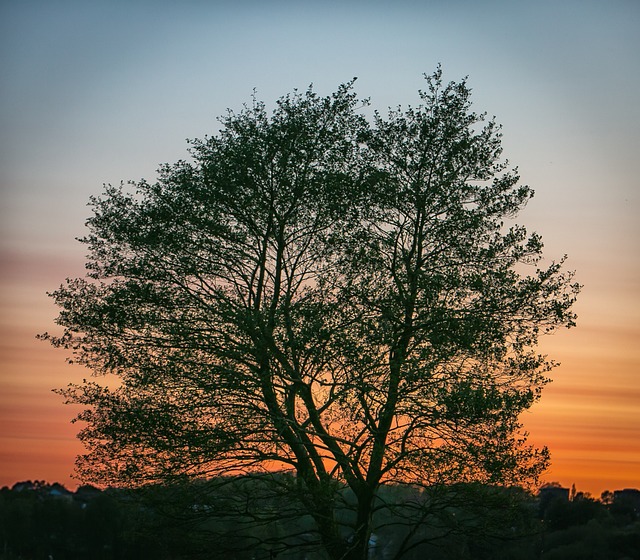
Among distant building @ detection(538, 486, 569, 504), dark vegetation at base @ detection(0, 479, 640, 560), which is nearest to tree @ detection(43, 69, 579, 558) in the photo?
dark vegetation at base @ detection(0, 479, 640, 560)

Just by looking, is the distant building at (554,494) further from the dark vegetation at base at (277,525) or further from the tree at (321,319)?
the tree at (321,319)

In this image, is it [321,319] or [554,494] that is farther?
[554,494]

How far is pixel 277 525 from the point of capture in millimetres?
25031

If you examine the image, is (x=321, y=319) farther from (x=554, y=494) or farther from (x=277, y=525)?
(x=554, y=494)

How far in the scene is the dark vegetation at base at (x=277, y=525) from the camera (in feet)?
76.2

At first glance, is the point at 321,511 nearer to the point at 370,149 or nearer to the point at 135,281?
the point at 135,281

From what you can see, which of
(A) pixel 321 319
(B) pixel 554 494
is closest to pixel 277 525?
(A) pixel 321 319

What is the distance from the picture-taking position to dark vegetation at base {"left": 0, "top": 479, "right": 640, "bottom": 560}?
23.2 meters

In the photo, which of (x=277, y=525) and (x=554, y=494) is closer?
(x=277, y=525)

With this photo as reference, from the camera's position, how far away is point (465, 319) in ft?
74.9

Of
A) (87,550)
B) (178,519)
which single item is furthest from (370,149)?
(87,550)

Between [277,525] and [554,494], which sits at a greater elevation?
[554,494]

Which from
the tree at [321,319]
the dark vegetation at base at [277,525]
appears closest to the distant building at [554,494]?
the dark vegetation at base at [277,525]

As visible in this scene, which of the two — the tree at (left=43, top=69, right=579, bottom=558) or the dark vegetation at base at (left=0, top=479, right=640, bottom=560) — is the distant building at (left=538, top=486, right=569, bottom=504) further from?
the tree at (left=43, top=69, right=579, bottom=558)
